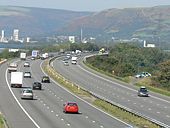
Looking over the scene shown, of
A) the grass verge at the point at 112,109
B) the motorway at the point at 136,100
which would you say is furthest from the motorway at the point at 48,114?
the motorway at the point at 136,100

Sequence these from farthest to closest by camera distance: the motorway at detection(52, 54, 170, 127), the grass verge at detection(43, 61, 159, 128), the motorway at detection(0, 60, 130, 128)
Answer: the motorway at detection(52, 54, 170, 127), the grass verge at detection(43, 61, 159, 128), the motorway at detection(0, 60, 130, 128)

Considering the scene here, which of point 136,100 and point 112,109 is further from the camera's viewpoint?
point 136,100

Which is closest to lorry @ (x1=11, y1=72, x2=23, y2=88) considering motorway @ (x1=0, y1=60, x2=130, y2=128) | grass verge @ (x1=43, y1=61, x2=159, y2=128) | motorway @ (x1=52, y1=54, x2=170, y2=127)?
motorway @ (x1=0, y1=60, x2=130, y2=128)

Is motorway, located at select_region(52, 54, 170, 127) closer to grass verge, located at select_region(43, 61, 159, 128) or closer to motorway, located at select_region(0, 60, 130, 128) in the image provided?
grass verge, located at select_region(43, 61, 159, 128)

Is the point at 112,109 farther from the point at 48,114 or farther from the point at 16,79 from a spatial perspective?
the point at 16,79

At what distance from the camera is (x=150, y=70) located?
18012 cm

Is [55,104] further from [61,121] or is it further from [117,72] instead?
[117,72]

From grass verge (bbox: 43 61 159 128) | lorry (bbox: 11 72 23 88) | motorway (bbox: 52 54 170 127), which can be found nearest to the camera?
grass verge (bbox: 43 61 159 128)

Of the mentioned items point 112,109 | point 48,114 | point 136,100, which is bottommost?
point 136,100

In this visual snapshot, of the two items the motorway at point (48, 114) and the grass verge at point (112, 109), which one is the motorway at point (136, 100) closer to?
the grass verge at point (112, 109)

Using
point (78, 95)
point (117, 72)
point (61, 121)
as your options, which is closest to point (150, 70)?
point (117, 72)

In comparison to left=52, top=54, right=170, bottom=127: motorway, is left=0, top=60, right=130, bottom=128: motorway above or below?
above

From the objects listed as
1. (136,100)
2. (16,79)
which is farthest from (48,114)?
(16,79)

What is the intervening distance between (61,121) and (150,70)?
140 meters
